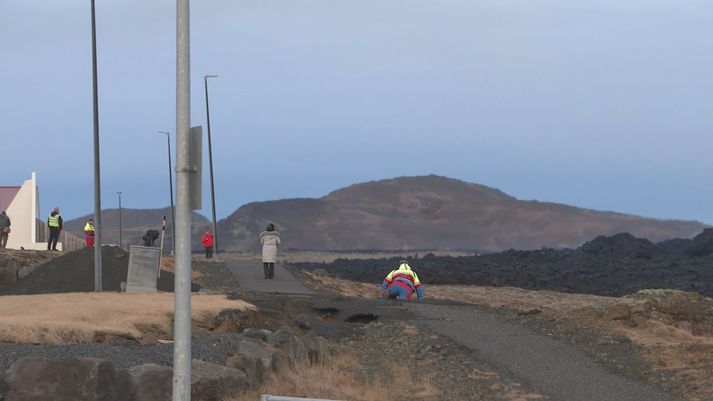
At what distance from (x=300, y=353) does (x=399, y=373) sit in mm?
1813

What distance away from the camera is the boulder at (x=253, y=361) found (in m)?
17.6

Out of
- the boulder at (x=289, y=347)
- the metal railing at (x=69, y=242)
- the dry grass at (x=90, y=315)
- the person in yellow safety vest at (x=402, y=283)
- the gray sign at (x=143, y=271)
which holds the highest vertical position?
the metal railing at (x=69, y=242)

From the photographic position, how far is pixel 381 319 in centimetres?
2853

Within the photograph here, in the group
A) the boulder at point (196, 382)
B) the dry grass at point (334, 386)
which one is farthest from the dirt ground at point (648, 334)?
the boulder at point (196, 382)

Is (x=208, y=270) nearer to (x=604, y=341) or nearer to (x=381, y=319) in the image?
(x=381, y=319)

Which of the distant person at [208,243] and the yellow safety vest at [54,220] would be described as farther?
the distant person at [208,243]

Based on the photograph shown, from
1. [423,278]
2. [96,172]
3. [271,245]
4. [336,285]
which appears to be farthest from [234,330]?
[423,278]

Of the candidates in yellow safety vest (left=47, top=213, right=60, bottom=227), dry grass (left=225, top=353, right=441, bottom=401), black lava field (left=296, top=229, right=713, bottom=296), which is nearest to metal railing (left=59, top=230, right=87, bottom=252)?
yellow safety vest (left=47, top=213, right=60, bottom=227)

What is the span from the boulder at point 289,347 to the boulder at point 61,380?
511 cm

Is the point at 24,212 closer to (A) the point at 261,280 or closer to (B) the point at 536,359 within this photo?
(A) the point at 261,280

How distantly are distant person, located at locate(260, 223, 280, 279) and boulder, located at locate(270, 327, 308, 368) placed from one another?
20278 millimetres

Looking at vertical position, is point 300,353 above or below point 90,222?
below

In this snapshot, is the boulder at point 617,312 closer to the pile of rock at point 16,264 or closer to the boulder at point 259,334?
the boulder at point 259,334

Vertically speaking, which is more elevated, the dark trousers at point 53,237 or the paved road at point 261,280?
the dark trousers at point 53,237
